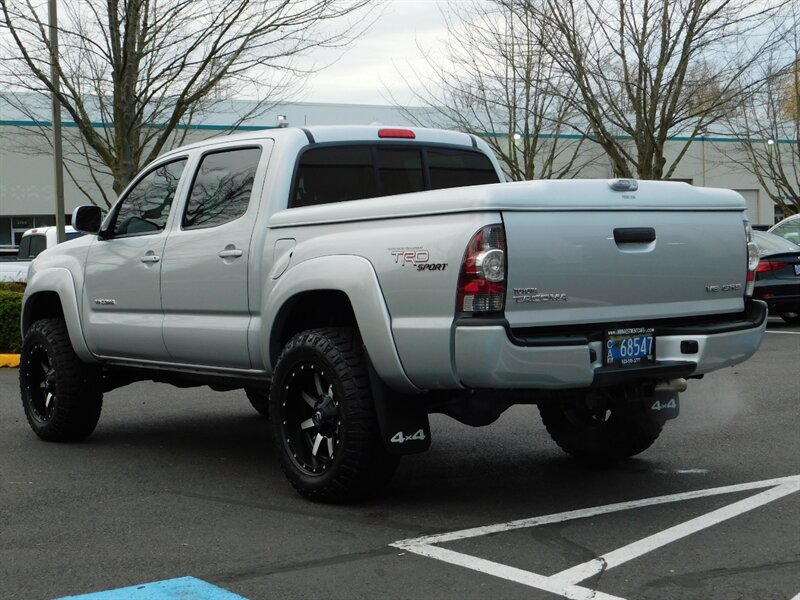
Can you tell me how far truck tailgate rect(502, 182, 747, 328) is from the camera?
205 inches

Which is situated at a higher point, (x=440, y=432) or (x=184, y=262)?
(x=184, y=262)

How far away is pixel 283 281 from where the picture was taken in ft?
19.9

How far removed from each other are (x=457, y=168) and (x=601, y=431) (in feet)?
6.32

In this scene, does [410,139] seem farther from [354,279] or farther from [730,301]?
[730,301]

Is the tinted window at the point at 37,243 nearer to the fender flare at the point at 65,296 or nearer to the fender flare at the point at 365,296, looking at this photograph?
the fender flare at the point at 65,296

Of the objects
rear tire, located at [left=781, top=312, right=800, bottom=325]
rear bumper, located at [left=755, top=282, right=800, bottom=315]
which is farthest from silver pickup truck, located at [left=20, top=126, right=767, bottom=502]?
rear tire, located at [left=781, top=312, right=800, bottom=325]

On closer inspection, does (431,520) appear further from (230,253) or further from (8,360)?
(8,360)

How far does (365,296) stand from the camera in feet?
18.3

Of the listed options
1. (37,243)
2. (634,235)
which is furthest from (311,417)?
(37,243)

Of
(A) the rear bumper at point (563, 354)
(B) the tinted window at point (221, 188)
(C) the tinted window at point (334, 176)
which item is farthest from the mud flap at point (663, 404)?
(B) the tinted window at point (221, 188)

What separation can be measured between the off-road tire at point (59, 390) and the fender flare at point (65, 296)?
0.40 ft

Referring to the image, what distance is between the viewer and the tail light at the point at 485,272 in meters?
5.11

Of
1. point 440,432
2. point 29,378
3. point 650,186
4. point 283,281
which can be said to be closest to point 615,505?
point 650,186

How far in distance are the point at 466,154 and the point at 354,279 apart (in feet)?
6.96
